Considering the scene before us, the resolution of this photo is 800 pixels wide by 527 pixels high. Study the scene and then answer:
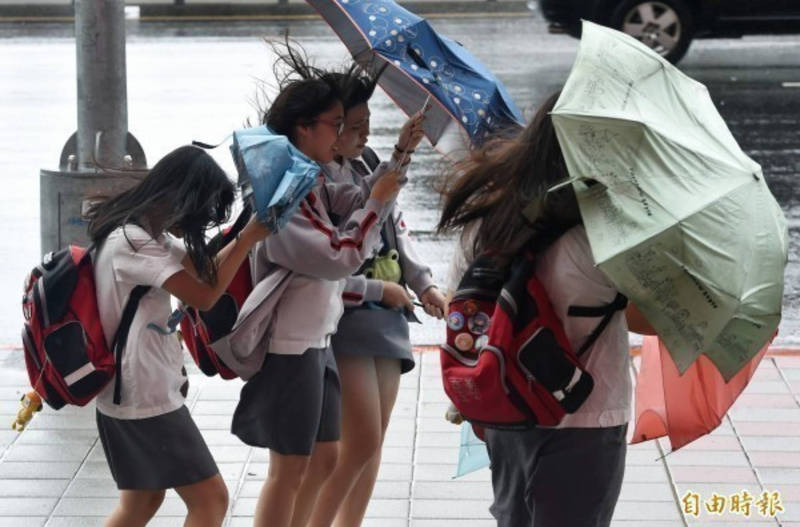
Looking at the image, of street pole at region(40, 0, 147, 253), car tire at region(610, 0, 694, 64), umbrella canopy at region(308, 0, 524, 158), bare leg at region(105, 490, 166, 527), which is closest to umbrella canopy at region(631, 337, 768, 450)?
umbrella canopy at region(308, 0, 524, 158)

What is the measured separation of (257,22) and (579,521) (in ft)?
56.9

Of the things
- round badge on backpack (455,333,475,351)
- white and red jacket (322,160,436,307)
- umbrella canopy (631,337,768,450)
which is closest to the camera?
round badge on backpack (455,333,475,351)

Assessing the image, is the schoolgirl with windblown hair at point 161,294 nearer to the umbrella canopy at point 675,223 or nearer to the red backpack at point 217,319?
the red backpack at point 217,319

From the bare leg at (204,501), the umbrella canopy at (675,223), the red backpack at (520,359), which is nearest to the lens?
the umbrella canopy at (675,223)

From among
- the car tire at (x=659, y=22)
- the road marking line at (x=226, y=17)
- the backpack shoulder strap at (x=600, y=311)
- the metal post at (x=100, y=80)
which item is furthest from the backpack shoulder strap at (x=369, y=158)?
the road marking line at (x=226, y=17)

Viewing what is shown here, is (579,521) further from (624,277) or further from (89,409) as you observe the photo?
(89,409)

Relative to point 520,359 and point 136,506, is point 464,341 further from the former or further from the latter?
point 136,506

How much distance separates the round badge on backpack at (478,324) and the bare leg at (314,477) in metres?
1.02

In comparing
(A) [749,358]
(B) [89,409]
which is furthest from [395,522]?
(A) [749,358]

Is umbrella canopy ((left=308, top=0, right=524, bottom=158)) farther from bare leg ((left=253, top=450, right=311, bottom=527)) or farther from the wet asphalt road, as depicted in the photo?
the wet asphalt road

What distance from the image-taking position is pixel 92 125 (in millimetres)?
7160

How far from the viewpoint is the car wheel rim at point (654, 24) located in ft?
52.1

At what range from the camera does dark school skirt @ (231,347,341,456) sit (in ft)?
14.6

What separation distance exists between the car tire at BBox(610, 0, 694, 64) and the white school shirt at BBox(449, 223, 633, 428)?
12398 mm
